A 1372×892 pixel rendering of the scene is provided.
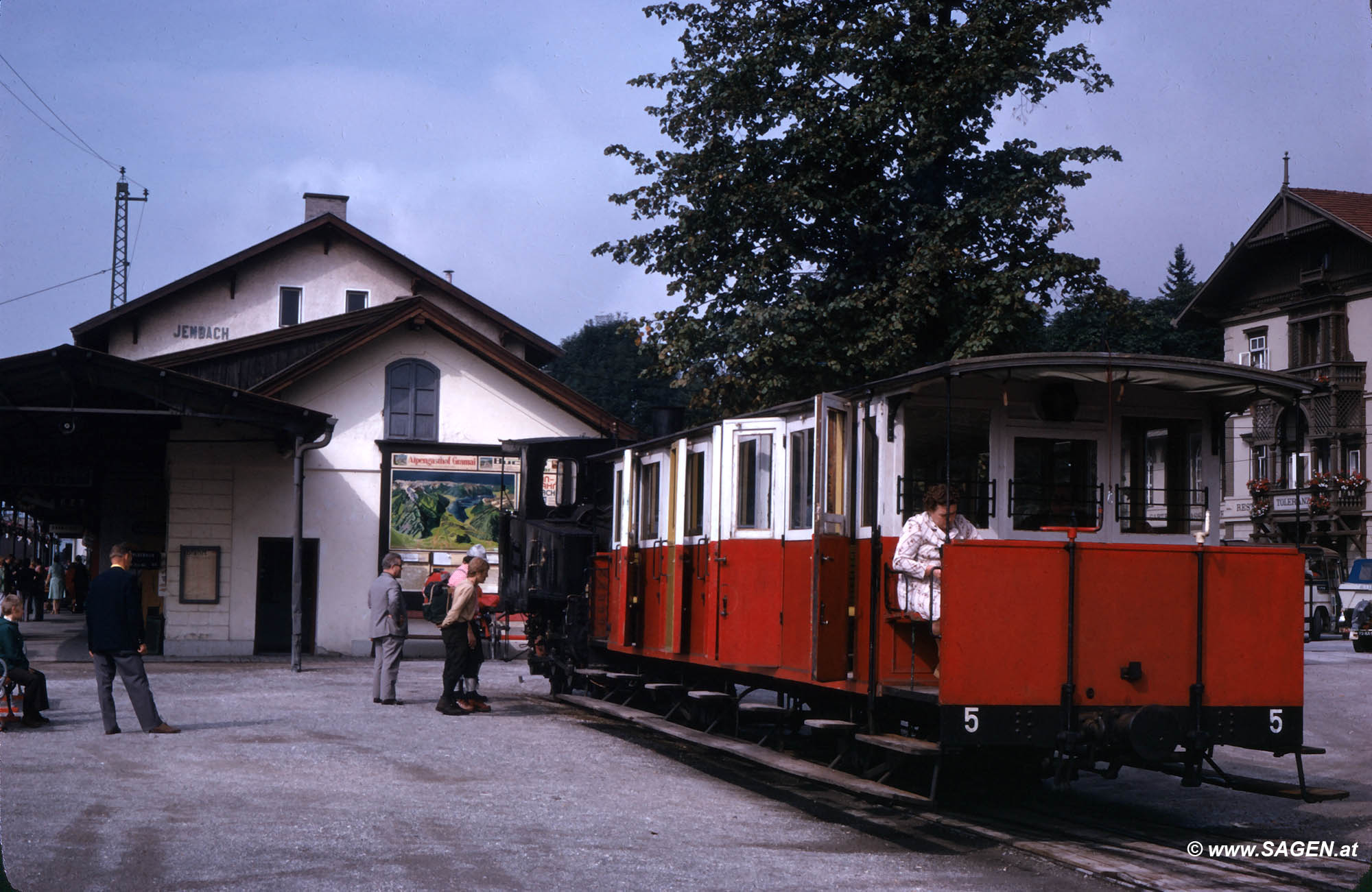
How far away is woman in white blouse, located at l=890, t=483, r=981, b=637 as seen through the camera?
9977 mm

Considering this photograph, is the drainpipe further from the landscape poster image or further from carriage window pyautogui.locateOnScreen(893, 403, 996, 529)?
carriage window pyautogui.locateOnScreen(893, 403, 996, 529)

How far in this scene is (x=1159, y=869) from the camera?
320 inches

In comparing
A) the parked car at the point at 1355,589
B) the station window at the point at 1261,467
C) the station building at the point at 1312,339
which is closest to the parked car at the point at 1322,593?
the parked car at the point at 1355,589

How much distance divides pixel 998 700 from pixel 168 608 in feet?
68.2

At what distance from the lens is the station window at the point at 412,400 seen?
2817 centimetres

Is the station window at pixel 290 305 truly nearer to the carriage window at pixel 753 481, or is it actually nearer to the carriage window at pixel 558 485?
the carriage window at pixel 558 485

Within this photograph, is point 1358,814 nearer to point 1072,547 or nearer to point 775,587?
point 1072,547

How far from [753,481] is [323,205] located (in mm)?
29492

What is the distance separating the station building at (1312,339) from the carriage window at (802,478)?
102 ft

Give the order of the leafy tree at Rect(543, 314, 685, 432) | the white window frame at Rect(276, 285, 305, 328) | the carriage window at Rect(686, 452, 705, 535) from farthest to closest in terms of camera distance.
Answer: the leafy tree at Rect(543, 314, 685, 432) → the white window frame at Rect(276, 285, 305, 328) → the carriage window at Rect(686, 452, 705, 535)

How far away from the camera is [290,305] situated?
36406 mm

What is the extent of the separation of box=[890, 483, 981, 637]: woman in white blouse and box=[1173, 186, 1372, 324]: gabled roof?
35.6 m

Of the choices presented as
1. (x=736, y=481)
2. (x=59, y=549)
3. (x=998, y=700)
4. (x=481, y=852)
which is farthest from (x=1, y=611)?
(x=59, y=549)

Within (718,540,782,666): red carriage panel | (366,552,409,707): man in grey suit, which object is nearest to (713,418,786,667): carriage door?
(718,540,782,666): red carriage panel
